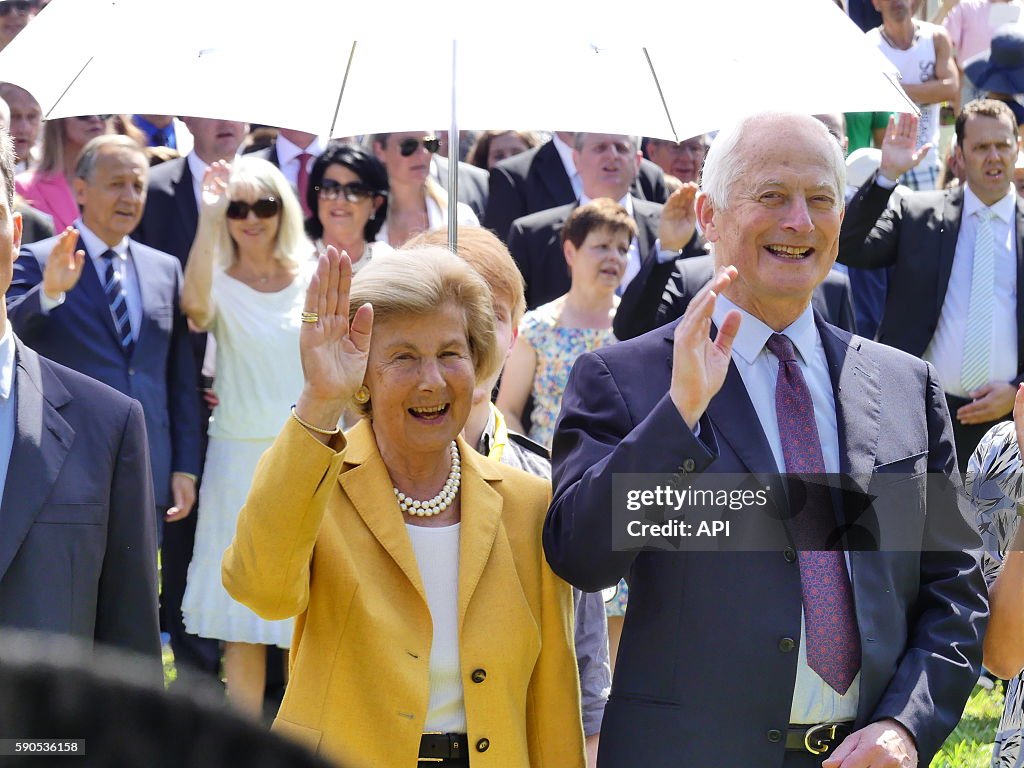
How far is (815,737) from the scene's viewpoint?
8.79 feet

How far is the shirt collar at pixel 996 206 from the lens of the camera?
719cm

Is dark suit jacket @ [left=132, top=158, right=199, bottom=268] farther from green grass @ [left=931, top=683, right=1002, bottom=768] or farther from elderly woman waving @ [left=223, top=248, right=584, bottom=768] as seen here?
green grass @ [left=931, top=683, right=1002, bottom=768]

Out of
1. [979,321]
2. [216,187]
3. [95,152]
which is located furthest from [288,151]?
[979,321]

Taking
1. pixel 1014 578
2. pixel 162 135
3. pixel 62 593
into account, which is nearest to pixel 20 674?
pixel 62 593

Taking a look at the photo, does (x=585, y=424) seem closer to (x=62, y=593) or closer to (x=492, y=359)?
(x=492, y=359)

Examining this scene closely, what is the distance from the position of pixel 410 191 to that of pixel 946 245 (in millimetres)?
2808

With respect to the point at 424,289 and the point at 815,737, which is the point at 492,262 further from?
the point at 815,737

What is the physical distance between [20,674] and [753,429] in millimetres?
2421

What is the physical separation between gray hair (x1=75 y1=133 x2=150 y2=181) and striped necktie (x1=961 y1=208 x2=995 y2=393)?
4173 mm

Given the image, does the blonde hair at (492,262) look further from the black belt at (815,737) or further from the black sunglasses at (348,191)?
the black sunglasses at (348,191)

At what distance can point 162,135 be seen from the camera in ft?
28.9

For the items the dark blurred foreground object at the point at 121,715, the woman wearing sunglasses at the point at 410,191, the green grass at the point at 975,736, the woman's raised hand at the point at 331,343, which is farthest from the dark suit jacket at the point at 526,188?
the dark blurred foreground object at the point at 121,715

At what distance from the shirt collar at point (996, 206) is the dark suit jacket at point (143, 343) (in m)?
4.05

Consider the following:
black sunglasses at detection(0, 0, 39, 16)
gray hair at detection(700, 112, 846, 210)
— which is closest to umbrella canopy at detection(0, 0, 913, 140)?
gray hair at detection(700, 112, 846, 210)
